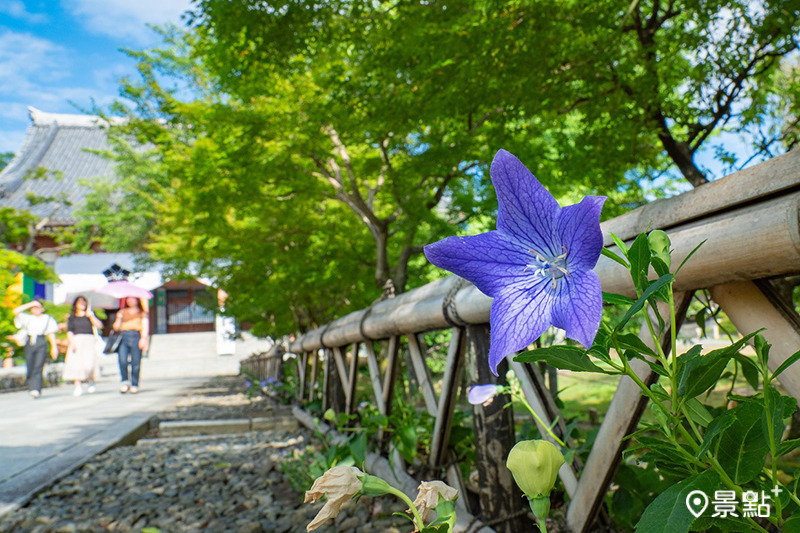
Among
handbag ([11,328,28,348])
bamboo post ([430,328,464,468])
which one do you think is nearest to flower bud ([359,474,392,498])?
bamboo post ([430,328,464,468])

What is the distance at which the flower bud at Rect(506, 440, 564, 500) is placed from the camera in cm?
54

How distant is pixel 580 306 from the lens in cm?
47

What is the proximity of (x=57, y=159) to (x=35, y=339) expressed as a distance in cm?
2808

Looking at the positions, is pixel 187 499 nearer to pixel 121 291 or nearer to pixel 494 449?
pixel 494 449

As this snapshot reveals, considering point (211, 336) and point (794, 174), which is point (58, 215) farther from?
point (794, 174)

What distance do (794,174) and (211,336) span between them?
33.3 meters

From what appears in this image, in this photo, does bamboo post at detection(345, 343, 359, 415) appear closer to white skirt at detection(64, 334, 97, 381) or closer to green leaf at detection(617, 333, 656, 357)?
green leaf at detection(617, 333, 656, 357)

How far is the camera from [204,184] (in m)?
8.30

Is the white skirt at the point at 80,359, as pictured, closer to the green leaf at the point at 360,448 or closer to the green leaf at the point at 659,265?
the green leaf at the point at 360,448

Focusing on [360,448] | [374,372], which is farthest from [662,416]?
→ [374,372]

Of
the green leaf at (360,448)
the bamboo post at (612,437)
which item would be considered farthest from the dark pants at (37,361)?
the bamboo post at (612,437)

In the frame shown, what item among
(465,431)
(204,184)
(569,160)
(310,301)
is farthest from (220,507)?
(310,301)

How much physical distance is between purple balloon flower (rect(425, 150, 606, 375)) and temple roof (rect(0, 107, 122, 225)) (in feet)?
109

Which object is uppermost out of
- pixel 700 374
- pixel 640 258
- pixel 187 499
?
pixel 640 258
